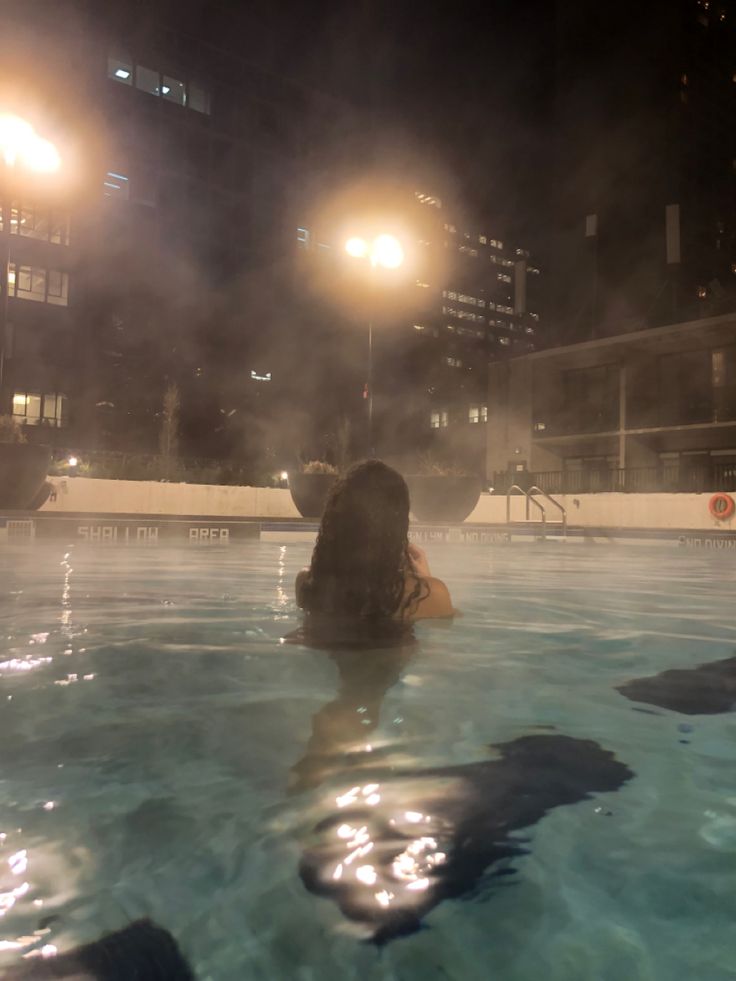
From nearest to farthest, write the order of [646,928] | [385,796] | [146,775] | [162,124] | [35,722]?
[646,928] < [385,796] < [146,775] < [35,722] < [162,124]

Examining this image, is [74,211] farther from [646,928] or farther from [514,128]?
[646,928]

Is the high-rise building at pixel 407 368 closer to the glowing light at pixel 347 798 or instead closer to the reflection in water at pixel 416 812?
the reflection in water at pixel 416 812

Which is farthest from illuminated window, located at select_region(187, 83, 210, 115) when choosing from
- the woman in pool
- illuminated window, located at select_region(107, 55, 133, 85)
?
the woman in pool

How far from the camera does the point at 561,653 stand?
12.0 ft

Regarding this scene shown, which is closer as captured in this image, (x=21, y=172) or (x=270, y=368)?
(x=21, y=172)

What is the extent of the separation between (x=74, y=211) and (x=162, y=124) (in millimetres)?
6567

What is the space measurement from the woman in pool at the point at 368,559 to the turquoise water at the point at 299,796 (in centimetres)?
25

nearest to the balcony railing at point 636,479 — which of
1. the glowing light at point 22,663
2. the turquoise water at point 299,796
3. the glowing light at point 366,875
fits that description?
the turquoise water at point 299,796

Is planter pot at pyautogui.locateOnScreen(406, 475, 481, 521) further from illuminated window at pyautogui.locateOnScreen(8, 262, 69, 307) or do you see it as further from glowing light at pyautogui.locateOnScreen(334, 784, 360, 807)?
illuminated window at pyautogui.locateOnScreen(8, 262, 69, 307)

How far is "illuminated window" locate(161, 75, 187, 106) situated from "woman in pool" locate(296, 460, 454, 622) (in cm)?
3333

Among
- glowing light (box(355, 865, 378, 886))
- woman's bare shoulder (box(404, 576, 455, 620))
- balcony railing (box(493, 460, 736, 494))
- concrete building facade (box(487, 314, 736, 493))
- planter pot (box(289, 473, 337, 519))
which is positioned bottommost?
glowing light (box(355, 865, 378, 886))

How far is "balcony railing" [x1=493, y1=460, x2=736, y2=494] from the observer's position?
1881cm

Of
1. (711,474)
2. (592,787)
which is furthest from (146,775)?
(711,474)

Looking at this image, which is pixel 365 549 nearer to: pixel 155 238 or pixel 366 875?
pixel 366 875
